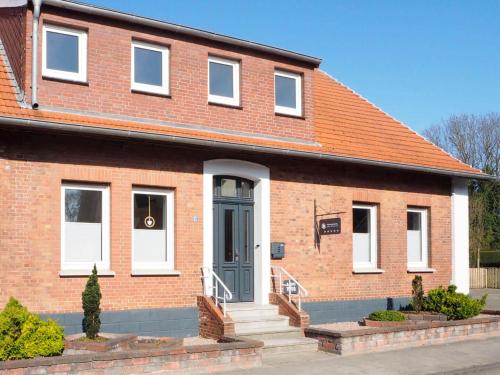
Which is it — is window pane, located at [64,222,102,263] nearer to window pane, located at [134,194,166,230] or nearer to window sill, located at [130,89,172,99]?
window pane, located at [134,194,166,230]

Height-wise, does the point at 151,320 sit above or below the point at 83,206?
below

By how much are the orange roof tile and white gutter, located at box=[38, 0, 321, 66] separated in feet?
5.97

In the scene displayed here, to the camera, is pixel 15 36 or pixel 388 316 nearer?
pixel 15 36

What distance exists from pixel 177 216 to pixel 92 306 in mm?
3061

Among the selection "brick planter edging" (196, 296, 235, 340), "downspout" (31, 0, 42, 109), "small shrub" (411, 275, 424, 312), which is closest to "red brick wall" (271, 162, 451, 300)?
"small shrub" (411, 275, 424, 312)

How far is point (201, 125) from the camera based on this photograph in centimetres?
1544

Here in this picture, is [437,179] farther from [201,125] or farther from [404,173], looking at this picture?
[201,125]

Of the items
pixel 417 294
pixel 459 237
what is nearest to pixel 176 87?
pixel 417 294

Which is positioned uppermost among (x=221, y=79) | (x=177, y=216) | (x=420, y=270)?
(x=221, y=79)

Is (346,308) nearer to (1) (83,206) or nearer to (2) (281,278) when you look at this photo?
(2) (281,278)

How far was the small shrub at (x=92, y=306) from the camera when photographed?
12.2 m

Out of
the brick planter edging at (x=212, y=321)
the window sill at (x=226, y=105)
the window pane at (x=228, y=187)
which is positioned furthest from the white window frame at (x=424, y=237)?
Result: the brick planter edging at (x=212, y=321)

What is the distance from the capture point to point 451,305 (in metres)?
16.9

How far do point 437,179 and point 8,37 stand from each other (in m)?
11.7
